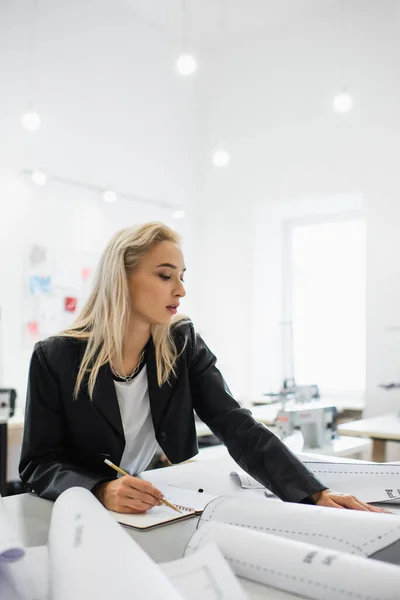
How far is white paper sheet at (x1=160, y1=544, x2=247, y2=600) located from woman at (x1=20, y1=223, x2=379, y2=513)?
52cm

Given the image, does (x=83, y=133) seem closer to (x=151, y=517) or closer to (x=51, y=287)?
(x=51, y=287)

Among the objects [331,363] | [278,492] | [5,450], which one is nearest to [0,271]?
[5,450]

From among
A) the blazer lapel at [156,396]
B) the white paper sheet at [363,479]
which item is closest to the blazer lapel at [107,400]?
the blazer lapel at [156,396]

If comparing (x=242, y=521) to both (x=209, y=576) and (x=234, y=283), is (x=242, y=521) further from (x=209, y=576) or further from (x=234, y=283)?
(x=234, y=283)

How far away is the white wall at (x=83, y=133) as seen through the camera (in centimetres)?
430

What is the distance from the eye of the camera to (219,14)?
518 cm

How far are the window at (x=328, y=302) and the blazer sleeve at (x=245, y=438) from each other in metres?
3.69

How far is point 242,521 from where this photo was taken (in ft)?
3.20

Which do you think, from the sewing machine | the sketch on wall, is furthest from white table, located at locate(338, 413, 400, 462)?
the sketch on wall

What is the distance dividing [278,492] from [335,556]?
Result: 57 cm

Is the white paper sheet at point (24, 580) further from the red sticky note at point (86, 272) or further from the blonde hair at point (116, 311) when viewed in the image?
the red sticky note at point (86, 272)

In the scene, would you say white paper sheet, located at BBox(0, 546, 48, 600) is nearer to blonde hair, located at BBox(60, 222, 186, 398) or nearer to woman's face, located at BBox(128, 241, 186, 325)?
blonde hair, located at BBox(60, 222, 186, 398)

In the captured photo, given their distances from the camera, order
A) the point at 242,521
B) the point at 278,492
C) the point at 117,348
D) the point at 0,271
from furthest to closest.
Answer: the point at 0,271, the point at 117,348, the point at 278,492, the point at 242,521

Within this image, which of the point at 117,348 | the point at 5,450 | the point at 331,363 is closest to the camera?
the point at 117,348
